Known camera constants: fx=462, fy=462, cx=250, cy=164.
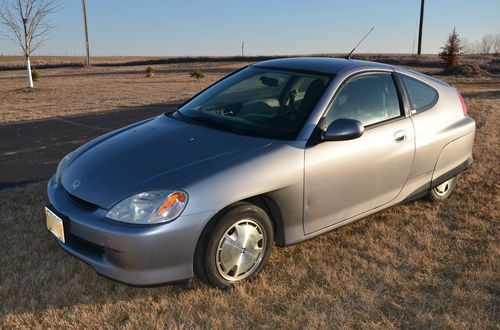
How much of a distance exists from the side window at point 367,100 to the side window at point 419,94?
0.20 metres

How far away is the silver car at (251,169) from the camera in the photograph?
2.85 m

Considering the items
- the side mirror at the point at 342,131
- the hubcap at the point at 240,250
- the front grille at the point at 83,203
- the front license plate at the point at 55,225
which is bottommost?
the hubcap at the point at 240,250

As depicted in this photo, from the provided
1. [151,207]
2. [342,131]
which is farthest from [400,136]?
[151,207]

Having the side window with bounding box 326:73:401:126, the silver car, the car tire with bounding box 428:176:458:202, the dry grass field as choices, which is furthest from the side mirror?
the car tire with bounding box 428:176:458:202

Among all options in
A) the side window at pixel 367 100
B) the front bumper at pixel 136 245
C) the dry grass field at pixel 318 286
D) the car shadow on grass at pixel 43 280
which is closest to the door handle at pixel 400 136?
the side window at pixel 367 100

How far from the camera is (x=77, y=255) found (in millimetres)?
2988

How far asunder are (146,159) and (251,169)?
75cm

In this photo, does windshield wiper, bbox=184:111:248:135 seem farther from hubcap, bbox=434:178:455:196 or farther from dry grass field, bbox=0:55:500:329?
hubcap, bbox=434:178:455:196

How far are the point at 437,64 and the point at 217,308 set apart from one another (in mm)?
39922

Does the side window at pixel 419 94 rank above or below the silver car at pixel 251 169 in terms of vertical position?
above

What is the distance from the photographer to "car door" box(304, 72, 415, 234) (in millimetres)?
3406

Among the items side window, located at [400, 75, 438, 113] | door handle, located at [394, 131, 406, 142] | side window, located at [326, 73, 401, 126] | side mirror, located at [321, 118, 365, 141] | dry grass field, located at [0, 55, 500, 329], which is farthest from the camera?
side window, located at [400, 75, 438, 113]

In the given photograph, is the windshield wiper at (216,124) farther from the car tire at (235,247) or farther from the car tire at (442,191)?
the car tire at (442,191)

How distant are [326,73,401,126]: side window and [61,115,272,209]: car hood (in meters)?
0.74
